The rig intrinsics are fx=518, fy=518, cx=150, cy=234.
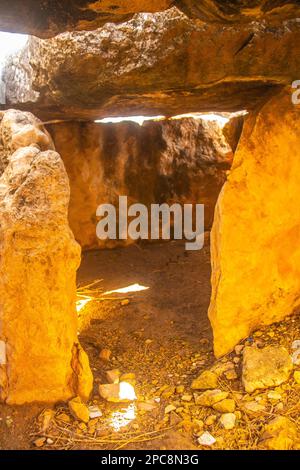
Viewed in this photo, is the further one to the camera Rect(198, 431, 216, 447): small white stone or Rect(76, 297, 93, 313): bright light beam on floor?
Rect(76, 297, 93, 313): bright light beam on floor

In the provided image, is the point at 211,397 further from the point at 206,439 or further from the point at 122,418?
the point at 122,418

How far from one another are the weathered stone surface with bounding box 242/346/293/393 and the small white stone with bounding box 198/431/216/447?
467mm

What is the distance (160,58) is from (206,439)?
2.26 m

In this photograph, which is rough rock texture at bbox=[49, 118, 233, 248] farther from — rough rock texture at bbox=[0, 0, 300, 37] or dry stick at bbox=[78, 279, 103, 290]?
rough rock texture at bbox=[0, 0, 300, 37]

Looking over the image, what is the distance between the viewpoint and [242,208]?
153 inches

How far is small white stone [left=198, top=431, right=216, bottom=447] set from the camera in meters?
3.11

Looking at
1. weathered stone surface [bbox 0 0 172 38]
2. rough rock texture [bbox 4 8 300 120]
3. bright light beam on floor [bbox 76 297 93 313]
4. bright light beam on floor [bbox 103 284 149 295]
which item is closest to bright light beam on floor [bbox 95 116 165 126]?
bright light beam on floor [bbox 103 284 149 295]

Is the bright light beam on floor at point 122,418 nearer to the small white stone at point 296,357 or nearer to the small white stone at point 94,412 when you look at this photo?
the small white stone at point 94,412

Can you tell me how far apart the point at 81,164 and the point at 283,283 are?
11.1 feet

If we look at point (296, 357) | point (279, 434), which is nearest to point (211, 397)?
point (279, 434)

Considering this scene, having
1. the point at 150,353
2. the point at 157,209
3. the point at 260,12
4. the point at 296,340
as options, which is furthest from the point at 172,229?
the point at 260,12

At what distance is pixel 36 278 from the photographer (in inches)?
128

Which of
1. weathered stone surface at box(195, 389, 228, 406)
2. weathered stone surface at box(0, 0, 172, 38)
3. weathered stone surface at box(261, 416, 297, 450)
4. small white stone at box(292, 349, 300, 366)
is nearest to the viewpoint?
weathered stone surface at box(0, 0, 172, 38)
